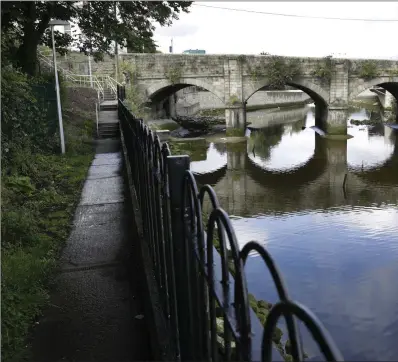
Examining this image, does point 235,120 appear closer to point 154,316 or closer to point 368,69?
point 368,69

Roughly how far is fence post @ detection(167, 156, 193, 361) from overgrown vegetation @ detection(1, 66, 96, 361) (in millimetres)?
1386

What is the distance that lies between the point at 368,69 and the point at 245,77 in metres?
8.08

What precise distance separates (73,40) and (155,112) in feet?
64.3

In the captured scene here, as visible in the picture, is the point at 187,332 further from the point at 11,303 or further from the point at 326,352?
Result: the point at 11,303

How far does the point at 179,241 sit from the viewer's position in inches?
81.7

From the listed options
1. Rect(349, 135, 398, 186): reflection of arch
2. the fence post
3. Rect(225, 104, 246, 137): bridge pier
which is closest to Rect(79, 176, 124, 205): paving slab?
the fence post

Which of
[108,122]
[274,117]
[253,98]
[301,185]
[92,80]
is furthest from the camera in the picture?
[253,98]

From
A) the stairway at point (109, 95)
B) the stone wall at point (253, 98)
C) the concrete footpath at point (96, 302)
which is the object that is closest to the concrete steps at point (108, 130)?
the stairway at point (109, 95)

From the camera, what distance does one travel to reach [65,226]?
18.8 ft

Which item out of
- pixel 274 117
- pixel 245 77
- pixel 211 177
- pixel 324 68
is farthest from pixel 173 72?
pixel 274 117

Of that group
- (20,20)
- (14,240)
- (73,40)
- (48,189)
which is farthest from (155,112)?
(14,240)

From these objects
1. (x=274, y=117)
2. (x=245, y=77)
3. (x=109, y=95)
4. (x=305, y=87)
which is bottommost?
(x=274, y=117)

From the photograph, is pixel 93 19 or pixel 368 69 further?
pixel 368 69

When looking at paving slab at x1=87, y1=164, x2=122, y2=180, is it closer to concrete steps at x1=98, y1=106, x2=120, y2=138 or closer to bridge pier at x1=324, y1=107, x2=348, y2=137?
concrete steps at x1=98, y1=106, x2=120, y2=138
